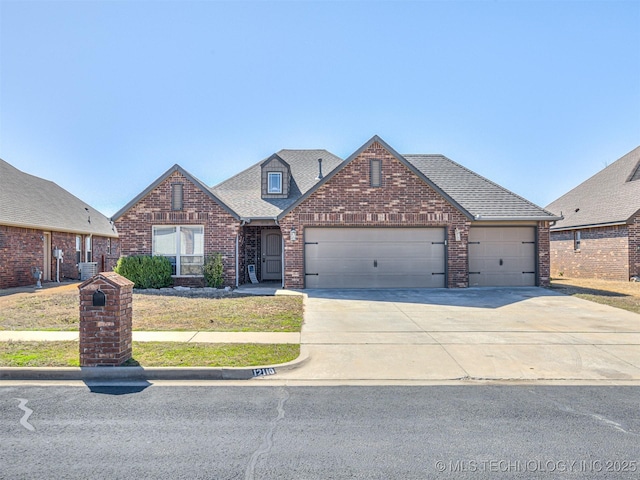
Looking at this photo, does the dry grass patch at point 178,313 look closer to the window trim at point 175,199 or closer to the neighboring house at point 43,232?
the window trim at point 175,199

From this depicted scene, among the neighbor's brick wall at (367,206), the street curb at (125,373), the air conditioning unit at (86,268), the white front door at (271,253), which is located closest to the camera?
the street curb at (125,373)

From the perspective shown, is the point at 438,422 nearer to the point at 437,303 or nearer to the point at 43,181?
the point at 437,303

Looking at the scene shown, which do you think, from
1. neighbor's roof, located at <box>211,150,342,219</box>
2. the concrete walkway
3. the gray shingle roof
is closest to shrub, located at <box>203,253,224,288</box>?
neighbor's roof, located at <box>211,150,342,219</box>

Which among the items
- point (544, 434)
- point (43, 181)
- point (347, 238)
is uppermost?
point (43, 181)

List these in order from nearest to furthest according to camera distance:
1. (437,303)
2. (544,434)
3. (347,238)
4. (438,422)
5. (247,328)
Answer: (544,434)
(438,422)
(247,328)
(437,303)
(347,238)

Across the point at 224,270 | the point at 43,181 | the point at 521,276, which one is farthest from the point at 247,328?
the point at 43,181

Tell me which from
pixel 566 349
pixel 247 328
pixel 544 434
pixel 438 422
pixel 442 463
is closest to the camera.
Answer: pixel 442 463

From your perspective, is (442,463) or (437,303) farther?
(437,303)

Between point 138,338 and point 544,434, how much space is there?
696 centimetres

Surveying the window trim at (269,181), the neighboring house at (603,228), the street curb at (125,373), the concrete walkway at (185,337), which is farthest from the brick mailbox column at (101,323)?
the neighboring house at (603,228)

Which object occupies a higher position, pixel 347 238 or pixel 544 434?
pixel 347 238

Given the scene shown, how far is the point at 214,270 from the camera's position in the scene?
16.6 m

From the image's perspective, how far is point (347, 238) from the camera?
16.8m

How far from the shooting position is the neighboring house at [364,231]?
16531 millimetres
